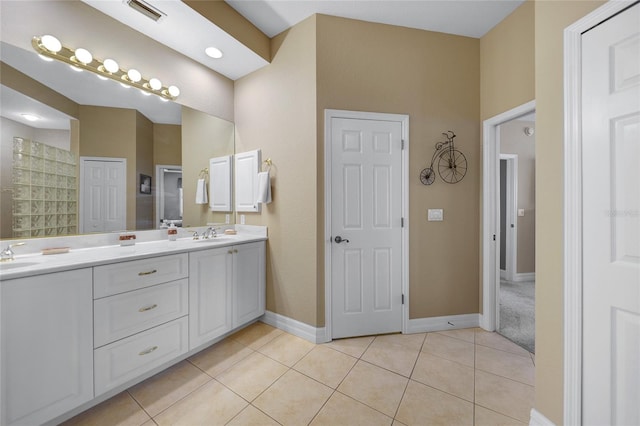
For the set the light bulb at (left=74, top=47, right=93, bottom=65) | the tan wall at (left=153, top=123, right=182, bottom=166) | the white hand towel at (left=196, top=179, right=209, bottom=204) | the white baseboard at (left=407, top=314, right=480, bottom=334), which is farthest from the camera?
the white hand towel at (left=196, top=179, right=209, bottom=204)

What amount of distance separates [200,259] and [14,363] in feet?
3.23

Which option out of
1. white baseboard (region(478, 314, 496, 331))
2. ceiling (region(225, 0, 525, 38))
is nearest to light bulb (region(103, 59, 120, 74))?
ceiling (region(225, 0, 525, 38))

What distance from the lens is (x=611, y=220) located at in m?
1.05

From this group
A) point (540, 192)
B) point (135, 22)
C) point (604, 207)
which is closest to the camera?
point (604, 207)

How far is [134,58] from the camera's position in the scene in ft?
6.77

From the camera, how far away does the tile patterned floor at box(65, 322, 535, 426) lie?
1.41 meters

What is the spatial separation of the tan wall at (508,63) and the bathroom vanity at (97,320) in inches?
110

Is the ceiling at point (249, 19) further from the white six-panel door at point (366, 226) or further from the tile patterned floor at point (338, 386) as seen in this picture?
the tile patterned floor at point (338, 386)

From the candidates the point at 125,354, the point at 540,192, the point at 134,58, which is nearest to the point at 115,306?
the point at 125,354

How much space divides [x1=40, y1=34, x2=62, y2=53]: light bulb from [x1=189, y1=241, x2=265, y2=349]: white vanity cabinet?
1605mm

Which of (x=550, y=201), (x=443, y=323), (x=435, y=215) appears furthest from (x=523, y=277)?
(x=550, y=201)

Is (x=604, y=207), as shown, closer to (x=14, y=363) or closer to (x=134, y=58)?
(x=14, y=363)

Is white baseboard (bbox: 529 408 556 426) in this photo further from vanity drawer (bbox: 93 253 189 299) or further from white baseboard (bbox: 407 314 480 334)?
vanity drawer (bbox: 93 253 189 299)

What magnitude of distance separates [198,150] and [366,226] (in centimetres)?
Answer: 189
